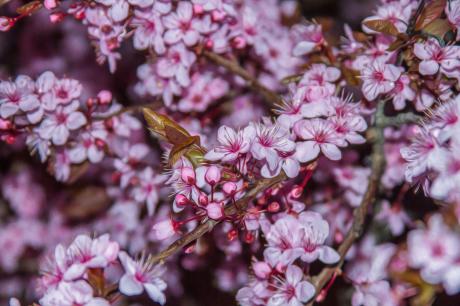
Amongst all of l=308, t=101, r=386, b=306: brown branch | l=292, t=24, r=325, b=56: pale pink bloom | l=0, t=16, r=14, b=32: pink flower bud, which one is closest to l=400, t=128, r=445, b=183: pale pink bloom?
l=308, t=101, r=386, b=306: brown branch

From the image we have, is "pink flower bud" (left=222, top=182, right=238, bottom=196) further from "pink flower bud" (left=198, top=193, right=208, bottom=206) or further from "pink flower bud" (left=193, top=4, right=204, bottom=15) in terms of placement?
"pink flower bud" (left=193, top=4, right=204, bottom=15)

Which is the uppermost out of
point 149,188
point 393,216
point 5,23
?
point 5,23

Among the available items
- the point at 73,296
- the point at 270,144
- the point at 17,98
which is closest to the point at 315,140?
the point at 270,144

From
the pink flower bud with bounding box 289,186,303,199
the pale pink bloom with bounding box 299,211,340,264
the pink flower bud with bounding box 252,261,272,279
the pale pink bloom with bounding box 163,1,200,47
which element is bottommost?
the pink flower bud with bounding box 252,261,272,279

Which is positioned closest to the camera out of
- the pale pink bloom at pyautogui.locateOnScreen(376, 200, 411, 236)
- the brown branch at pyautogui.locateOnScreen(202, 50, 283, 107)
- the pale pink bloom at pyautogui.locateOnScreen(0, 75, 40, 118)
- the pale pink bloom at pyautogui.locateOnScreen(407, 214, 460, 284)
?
the pale pink bloom at pyautogui.locateOnScreen(407, 214, 460, 284)

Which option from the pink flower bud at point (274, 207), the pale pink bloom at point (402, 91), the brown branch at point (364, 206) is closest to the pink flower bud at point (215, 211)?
the pink flower bud at point (274, 207)

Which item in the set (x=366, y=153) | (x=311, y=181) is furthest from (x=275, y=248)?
(x=366, y=153)

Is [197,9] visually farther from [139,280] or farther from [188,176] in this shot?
[139,280]
